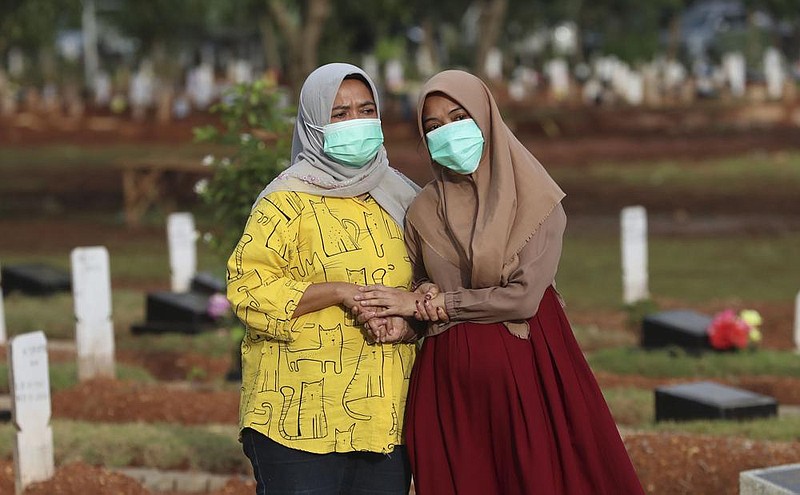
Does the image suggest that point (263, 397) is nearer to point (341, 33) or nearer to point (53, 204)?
point (53, 204)

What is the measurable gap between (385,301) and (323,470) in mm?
Answer: 545

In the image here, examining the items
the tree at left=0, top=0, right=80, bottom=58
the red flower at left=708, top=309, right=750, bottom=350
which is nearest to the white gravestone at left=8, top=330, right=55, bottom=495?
the red flower at left=708, top=309, right=750, bottom=350

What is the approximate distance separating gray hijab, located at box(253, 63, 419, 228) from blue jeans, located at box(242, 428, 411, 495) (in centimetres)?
72

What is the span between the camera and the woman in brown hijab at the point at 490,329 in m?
4.29

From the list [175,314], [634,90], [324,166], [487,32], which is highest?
[487,32]

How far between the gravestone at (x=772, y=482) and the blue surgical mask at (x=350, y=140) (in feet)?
6.95

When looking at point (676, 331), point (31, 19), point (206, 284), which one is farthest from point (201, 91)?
point (676, 331)

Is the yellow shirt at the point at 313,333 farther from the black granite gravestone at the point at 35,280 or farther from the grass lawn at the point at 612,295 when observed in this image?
the black granite gravestone at the point at 35,280

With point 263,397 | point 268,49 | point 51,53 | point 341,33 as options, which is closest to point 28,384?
point 263,397

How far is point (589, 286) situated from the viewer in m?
15.3

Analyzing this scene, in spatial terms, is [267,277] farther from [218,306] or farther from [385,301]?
[218,306]

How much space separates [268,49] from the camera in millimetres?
46906

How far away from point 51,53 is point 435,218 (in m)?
49.6

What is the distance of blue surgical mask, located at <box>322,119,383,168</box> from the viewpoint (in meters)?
4.30
